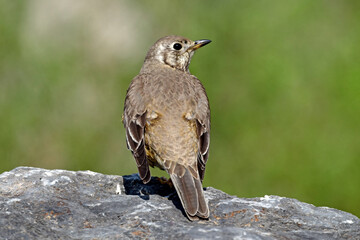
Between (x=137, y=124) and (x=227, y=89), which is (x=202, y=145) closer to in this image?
(x=137, y=124)

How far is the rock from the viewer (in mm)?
5961

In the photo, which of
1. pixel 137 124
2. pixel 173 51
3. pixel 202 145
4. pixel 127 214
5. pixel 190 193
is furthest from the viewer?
pixel 173 51

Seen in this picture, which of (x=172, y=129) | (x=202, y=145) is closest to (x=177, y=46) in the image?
(x=172, y=129)

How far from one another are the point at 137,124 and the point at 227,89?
359 centimetres

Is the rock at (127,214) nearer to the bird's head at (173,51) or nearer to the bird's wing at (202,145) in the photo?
the bird's wing at (202,145)

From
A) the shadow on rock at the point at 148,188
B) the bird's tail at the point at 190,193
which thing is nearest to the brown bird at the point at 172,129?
the bird's tail at the point at 190,193

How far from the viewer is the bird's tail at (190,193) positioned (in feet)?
21.6

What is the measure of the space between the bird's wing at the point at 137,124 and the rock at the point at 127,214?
30 cm

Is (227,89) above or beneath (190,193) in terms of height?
above

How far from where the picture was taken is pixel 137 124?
785cm

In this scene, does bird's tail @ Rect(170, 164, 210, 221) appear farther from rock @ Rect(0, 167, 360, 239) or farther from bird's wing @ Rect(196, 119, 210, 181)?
bird's wing @ Rect(196, 119, 210, 181)

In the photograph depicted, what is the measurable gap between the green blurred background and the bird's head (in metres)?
1.77

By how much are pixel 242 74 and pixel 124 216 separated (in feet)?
17.4

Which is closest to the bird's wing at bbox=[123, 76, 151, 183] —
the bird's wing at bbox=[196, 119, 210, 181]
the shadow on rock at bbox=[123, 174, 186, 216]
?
the shadow on rock at bbox=[123, 174, 186, 216]
